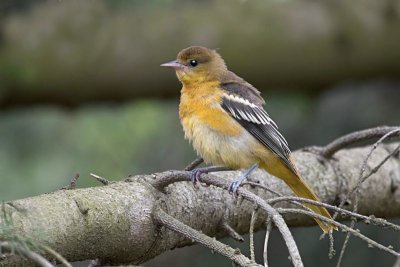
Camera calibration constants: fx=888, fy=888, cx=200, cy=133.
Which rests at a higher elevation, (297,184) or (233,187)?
(233,187)

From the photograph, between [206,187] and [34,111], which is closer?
[206,187]

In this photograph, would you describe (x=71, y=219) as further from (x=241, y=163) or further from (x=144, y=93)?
(x=144, y=93)

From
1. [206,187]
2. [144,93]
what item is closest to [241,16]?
[144,93]

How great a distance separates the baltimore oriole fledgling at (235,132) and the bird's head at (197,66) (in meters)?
0.07

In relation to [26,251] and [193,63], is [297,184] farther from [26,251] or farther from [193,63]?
[26,251]

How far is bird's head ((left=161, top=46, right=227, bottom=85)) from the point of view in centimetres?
504

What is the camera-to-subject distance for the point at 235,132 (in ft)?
15.2

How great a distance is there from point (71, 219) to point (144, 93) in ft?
14.2

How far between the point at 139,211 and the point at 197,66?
1.56m

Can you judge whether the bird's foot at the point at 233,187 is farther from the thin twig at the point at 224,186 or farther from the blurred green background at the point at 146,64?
the blurred green background at the point at 146,64

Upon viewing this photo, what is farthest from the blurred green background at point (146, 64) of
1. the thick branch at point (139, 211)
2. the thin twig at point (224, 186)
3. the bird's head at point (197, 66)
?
the thin twig at point (224, 186)

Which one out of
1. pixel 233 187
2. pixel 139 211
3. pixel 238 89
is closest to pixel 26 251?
pixel 139 211

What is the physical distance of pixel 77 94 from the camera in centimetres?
761

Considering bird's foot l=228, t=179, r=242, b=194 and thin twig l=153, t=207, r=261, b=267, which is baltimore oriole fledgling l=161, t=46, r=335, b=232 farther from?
thin twig l=153, t=207, r=261, b=267
